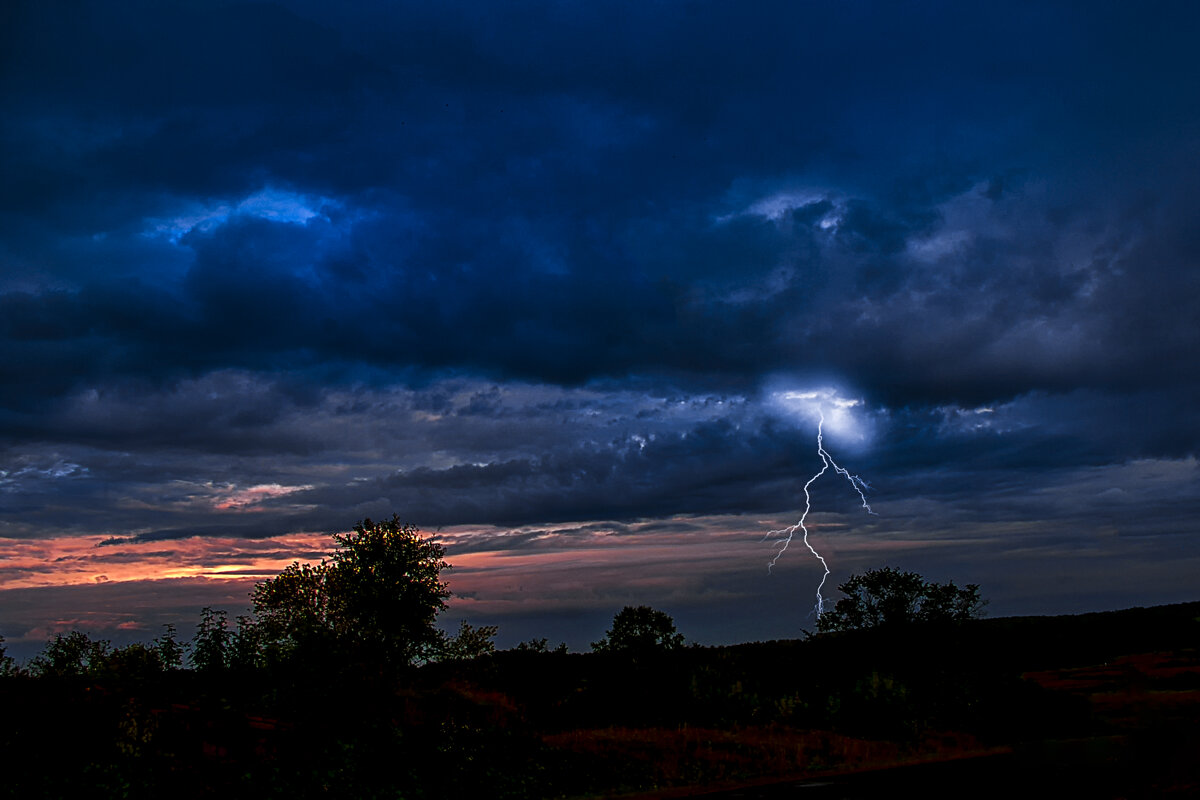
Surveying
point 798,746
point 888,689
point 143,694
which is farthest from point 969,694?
point 143,694

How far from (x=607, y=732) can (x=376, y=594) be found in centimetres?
2447

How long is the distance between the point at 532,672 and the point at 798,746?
1002 inches

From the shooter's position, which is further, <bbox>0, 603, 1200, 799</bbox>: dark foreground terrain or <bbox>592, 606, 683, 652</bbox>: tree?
<bbox>592, 606, 683, 652</bbox>: tree

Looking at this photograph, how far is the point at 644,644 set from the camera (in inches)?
2574

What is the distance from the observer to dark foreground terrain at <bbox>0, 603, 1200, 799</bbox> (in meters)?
26.1

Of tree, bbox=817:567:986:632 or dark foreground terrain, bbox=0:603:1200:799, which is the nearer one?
dark foreground terrain, bbox=0:603:1200:799

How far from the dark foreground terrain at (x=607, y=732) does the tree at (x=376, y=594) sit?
10.7ft

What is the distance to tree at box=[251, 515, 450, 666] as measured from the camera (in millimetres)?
54312

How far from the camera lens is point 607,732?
39781 millimetres

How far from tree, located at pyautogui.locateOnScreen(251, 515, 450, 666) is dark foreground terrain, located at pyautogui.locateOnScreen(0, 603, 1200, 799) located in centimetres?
327

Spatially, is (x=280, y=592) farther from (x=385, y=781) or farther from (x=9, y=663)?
(x=385, y=781)

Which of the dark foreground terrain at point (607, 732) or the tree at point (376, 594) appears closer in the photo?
the dark foreground terrain at point (607, 732)

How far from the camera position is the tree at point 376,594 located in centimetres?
5431

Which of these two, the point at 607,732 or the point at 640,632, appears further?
the point at 640,632
